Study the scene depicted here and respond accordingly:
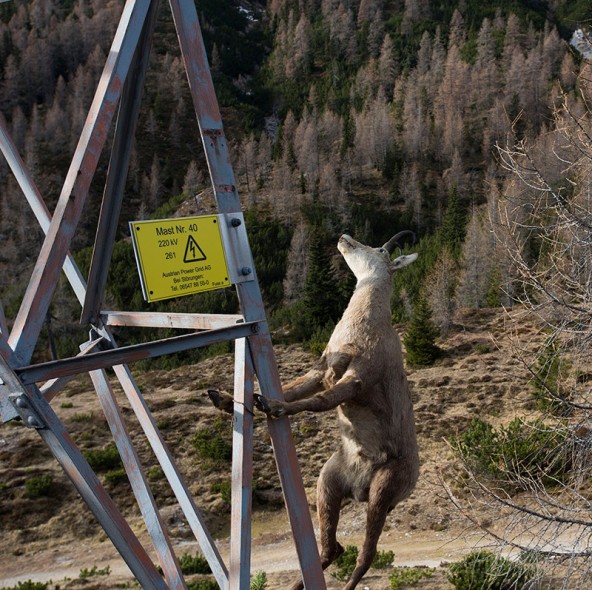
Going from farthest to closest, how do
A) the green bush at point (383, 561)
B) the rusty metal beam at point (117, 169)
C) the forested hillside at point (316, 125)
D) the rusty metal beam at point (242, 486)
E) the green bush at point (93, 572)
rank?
the forested hillside at point (316, 125), the green bush at point (93, 572), the green bush at point (383, 561), the rusty metal beam at point (117, 169), the rusty metal beam at point (242, 486)

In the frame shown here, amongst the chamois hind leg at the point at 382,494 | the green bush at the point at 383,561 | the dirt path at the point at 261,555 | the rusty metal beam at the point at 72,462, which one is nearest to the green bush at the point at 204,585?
the dirt path at the point at 261,555

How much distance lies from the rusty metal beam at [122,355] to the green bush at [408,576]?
19.3 ft

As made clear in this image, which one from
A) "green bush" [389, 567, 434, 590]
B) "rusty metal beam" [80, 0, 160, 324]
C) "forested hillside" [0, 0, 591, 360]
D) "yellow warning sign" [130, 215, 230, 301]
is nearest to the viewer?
Answer: "yellow warning sign" [130, 215, 230, 301]

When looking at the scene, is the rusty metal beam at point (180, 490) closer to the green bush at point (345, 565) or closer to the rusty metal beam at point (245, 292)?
the rusty metal beam at point (245, 292)

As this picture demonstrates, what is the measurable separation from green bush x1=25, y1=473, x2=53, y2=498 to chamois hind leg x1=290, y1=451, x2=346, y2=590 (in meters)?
10.7

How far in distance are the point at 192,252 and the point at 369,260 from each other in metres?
1.76

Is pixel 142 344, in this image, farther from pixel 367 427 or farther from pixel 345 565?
pixel 345 565

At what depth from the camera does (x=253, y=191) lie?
196 ft

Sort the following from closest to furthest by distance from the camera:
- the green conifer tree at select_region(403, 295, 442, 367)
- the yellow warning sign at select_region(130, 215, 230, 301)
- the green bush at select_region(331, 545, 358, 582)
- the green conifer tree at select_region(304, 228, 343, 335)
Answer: the yellow warning sign at select_region(130, 215, 230, 301), the green bush at select_region(331, 545, 358, 582), the green conifer tree at select_region(403, 295, 442, 367), the green conifer tree at select_region(304, 228, 343, 335)

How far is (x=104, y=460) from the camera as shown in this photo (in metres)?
14.3

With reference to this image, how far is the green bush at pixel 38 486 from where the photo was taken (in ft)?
42.9

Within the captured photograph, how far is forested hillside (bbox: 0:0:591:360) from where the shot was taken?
43.5 meters

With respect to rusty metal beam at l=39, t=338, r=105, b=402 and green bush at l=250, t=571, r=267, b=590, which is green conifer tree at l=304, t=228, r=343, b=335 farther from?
rusty metal beam at l=39, t=338, r=105, b=402

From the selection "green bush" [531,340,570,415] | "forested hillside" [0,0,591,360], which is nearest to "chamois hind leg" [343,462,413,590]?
"green bush" [531,340,570,415]
